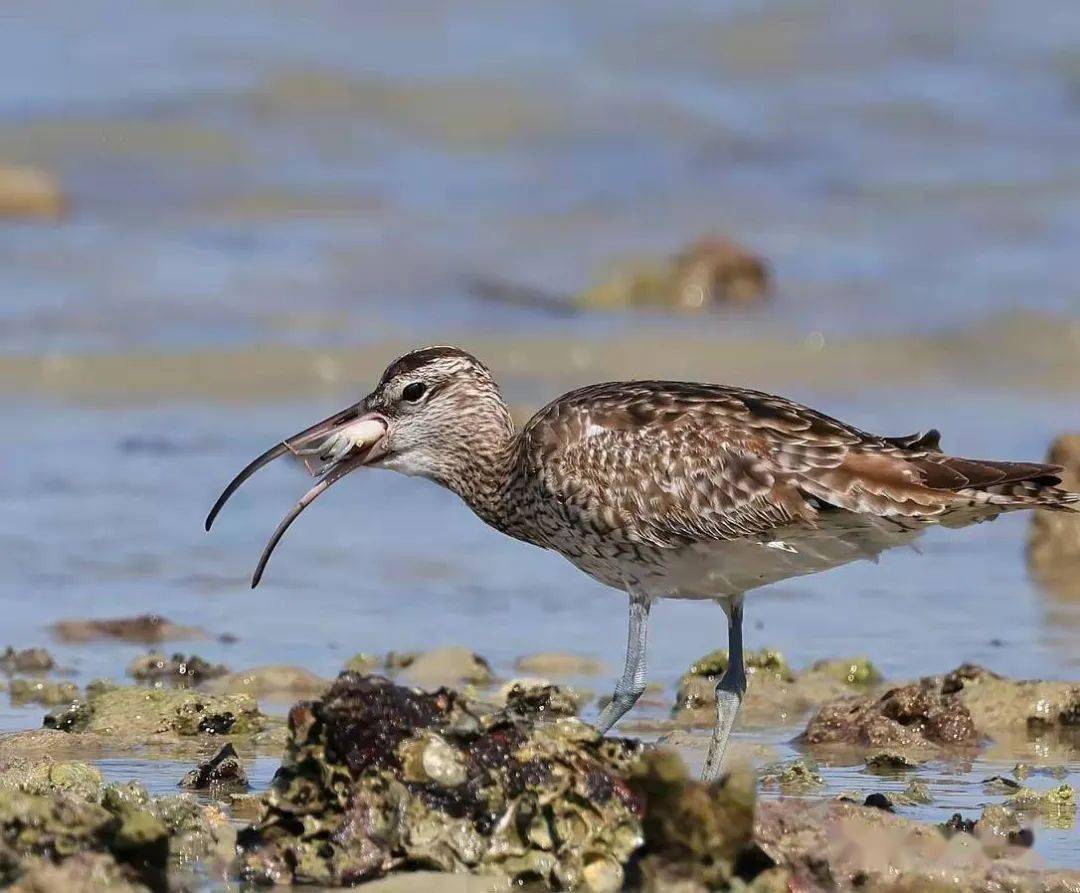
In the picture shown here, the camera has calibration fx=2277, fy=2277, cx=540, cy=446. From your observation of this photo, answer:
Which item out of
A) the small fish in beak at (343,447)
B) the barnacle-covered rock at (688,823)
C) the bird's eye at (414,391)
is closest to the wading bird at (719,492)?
the small fish in beak at (343,447)

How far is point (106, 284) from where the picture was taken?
1800 cm

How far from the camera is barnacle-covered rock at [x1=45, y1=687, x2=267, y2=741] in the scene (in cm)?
824

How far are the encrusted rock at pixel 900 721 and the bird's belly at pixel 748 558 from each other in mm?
616

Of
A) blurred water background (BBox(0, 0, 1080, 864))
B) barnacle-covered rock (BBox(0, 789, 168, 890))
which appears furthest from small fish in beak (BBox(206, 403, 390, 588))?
barnacle-covered rock (BBox(0, 789, 168, 890))

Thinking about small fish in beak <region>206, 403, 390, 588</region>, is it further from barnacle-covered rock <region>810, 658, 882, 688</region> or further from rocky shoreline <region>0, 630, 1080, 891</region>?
barnacle-covered rock <region>810, 658, 882, 688</region>

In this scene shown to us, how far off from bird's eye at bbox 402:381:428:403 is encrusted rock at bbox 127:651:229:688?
146 centimetres

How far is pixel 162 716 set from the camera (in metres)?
8.27

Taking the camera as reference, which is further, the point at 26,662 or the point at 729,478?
the point at 26,662

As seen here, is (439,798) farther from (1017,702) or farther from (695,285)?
(695,285)

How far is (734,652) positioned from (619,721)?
83 cm

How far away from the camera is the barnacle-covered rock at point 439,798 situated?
6.09 meters

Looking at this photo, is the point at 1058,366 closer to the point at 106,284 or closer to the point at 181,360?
the point at 181,360

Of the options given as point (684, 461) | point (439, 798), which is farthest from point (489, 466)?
point (439, 798)

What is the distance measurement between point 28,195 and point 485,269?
4260 millimetres
